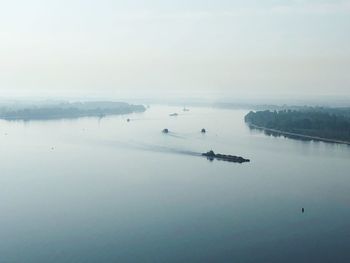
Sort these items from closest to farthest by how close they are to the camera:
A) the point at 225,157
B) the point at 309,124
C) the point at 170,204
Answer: the point at 170,204 < the point at 225,157 < the point at 309,124

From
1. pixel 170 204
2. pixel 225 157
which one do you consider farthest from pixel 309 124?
pixel 170 204

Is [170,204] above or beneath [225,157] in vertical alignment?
beneath

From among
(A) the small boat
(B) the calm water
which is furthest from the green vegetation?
(A) the small boat

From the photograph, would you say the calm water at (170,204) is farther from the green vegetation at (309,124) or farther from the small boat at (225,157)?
the green vegetation at (309,124)

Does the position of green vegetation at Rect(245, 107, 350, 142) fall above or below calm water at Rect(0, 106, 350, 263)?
above

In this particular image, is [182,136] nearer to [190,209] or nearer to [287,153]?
[287,153]

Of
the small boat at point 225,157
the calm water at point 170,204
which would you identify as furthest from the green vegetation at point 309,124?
the small boat at point 225,157

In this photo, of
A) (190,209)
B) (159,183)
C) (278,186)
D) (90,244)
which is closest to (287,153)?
(278,186)

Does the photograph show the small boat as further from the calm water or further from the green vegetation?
the green vegetation

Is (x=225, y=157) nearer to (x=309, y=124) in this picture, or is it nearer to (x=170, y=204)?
(x=170, y=204)
